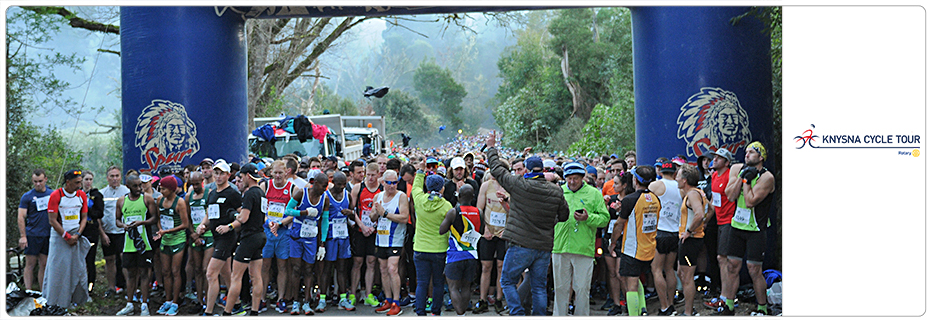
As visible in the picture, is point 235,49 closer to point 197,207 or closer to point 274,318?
point 197,207

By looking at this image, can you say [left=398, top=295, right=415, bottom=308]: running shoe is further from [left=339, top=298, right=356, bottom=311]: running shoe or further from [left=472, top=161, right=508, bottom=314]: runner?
[left=472, top=161, right=508, bottom=314]: runner

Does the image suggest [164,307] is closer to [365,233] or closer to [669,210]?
[365,233]

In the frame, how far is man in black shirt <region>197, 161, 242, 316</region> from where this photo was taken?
22.1 feet

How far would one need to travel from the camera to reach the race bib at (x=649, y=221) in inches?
255

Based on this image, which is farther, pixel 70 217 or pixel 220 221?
pixel 70 217

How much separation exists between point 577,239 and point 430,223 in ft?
4.81

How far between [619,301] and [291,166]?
13.2 ft

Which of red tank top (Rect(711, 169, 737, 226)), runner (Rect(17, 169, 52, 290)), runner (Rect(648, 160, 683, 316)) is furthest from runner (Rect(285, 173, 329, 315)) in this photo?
red tank top (Rect(711, 169, 737, 226))

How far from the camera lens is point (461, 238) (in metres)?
→ 6.48

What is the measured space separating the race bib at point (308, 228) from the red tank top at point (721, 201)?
4289mm

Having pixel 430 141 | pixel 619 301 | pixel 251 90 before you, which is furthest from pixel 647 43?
pixel 430 141

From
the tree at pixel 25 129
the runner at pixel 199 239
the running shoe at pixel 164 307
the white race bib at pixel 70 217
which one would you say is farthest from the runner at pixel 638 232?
the tree at pixel 25 129

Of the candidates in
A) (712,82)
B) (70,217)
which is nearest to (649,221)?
(712,82)
